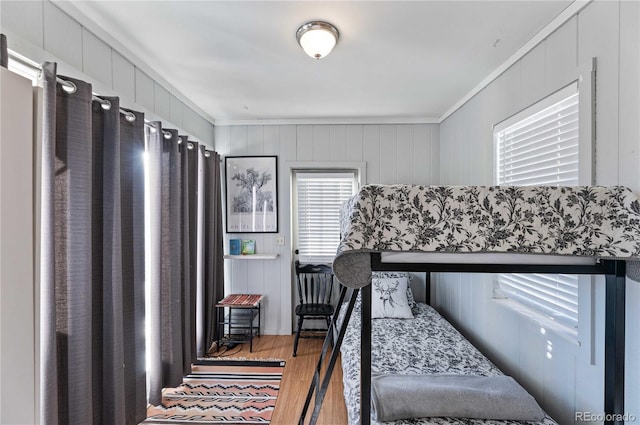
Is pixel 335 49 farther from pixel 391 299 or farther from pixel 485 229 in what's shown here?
pixel 391 299

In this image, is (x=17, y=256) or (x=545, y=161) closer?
(x=17, y=256)

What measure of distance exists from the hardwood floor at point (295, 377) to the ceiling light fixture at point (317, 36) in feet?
8.12

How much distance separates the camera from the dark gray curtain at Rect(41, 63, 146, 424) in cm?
130

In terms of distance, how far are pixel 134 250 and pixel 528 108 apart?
2.67 metres

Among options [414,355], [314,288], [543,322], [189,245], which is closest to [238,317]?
[314,288]

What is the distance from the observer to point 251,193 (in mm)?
3377

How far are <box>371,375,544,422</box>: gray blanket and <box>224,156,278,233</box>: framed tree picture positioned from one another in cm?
224

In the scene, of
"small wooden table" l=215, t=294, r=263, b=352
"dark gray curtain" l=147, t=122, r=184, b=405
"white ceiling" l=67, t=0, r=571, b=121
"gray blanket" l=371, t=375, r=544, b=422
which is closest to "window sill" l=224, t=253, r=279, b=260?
"small wooden table" l=215, t=294, r=263, b=352

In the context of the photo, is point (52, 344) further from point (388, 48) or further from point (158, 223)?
point (388, 48)

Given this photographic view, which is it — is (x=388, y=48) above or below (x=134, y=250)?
above

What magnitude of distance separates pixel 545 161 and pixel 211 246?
2835 mm

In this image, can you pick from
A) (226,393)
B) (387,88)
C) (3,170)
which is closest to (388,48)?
(387,88)

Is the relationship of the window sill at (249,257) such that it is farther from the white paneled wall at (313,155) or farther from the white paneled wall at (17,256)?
the white paneled wall at (17,256)

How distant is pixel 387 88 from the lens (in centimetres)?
245
